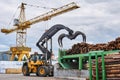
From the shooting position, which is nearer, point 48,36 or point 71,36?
point 71,36

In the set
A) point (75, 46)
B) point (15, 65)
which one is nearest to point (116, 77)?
point (75, 46)

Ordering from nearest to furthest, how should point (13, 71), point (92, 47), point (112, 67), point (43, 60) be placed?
point (112, 67), point (92, 47), point (43, 60), point (13, 71)

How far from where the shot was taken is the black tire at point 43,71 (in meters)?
24.5

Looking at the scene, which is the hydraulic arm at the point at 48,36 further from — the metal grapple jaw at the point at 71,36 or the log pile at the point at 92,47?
the log pile at the point at 92,47

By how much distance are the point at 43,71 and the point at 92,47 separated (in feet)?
21.3

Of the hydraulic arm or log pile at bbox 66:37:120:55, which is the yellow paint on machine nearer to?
the hydraulic arm

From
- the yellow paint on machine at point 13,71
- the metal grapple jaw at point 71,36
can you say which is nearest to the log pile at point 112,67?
the metal grapple jaw at point 71,36

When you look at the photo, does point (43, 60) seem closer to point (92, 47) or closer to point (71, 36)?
point (71, 36)

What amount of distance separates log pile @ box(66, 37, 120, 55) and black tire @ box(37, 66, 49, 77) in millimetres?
3157

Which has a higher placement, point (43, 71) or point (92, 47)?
point (92, 47)

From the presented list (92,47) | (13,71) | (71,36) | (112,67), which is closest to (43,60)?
(71,36)

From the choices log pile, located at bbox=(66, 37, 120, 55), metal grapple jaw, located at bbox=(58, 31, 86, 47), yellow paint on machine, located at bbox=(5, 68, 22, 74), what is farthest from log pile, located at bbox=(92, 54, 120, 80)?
yellow paint on machine, located at bbox=(5, 68, 22, 74)

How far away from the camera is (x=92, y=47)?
64.7 feet

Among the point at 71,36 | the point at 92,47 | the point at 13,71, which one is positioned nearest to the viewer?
the point at 92,47
